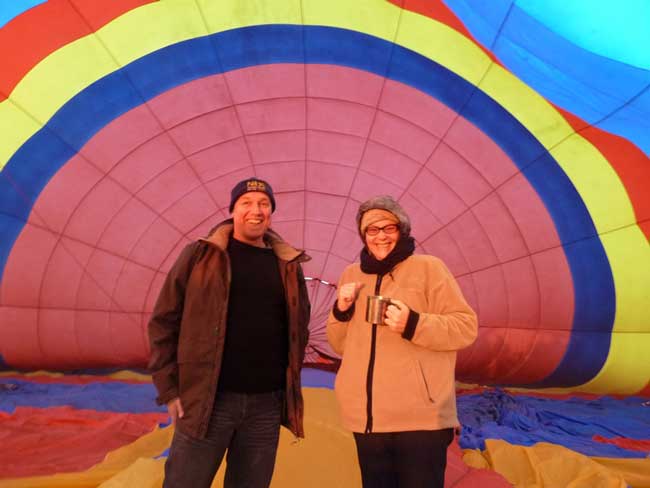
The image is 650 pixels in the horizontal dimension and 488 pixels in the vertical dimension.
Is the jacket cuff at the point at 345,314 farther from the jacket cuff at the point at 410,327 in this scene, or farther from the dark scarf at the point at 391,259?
the jacket cuff at the point at 410,327

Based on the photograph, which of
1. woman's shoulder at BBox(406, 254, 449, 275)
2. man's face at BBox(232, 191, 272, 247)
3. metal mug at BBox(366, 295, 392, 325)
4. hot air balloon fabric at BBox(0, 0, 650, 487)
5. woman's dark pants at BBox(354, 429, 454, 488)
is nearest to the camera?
woman's dark pants at BBox(354, 429, 454, 488)

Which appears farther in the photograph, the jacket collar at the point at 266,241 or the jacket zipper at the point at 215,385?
the jacket collar at the point at 266,241

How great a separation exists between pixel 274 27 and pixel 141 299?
131 inches

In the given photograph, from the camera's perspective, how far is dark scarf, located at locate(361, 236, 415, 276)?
194cm

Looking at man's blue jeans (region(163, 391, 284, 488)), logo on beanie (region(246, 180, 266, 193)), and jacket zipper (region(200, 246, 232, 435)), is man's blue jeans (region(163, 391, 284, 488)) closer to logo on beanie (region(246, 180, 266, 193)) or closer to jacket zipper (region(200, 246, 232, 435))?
jacket zipper (region(200, 246, 232, 435))

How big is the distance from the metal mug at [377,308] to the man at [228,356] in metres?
0.34

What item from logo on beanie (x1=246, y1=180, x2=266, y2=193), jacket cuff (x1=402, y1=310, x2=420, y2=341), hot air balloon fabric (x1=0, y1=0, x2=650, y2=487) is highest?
hot air balloon fabric (x1=0, y1=0, x2=650, y2=487)

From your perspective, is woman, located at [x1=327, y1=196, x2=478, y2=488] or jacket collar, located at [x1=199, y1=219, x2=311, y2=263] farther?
jacket collar, located at [x1=199, y1=219, x2=311, y2=263]

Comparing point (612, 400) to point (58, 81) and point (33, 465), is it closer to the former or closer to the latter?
point (33, 465)

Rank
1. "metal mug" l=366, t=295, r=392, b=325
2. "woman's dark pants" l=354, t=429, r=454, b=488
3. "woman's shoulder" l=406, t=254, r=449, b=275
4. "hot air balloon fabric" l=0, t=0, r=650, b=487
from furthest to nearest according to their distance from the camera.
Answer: "hot air balloon fabric" l=0, t=0, r=650, b=487
"woman's shoulder" l=406, t=254, r=449, b=275
"metal mug" l=366, t=295, r=392, b=325
"woman's dark pants" l=354, t=429, r=454, b=488

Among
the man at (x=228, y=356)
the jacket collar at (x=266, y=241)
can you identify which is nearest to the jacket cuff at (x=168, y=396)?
the man at (x=228, y=356)

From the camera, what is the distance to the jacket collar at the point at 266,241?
1.99 m

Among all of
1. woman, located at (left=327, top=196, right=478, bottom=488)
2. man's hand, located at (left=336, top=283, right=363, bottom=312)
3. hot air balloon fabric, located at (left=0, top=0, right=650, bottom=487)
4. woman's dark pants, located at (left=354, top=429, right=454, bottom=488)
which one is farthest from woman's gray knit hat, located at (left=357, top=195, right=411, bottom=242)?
hot air balloon fabric, located at (left=0, top=0, right=650, bottom=487)

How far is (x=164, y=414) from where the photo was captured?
448 cm
